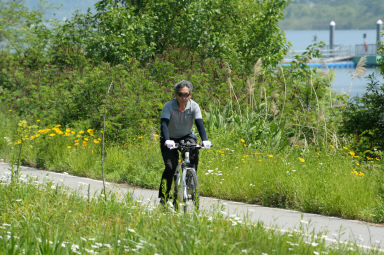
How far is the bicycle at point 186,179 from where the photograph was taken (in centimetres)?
778

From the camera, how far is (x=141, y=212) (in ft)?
23.1

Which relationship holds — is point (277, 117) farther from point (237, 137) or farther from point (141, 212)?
point (141, 212)

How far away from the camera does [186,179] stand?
26.1 feet

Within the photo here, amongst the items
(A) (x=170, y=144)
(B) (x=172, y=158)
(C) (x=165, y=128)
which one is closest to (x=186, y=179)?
(B) (x=172, y=158)

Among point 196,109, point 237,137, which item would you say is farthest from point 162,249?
point 237,137

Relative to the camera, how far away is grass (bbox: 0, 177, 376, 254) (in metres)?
5.45

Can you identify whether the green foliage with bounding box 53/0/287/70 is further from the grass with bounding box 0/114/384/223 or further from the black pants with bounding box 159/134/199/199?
A: the black pants with bounding box 159/134/199/199

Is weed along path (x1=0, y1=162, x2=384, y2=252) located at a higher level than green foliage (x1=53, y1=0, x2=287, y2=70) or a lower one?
lower

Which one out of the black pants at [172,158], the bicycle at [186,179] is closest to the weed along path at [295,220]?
the bicycle at [186,179]

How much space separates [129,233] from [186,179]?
204 centimetres

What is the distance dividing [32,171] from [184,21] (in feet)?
29.9

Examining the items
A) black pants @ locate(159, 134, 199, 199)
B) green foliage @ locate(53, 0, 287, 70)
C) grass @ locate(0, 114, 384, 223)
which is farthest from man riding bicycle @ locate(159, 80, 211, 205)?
green foliage @ locate(53, 0, 287, 70)

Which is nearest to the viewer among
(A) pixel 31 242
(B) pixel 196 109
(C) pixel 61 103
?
(A) pixel 31 242

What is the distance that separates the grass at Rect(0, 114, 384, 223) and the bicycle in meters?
2.34
